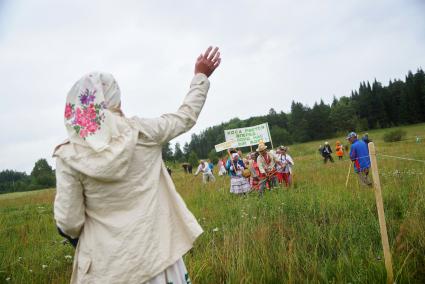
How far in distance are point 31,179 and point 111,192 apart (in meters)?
Result: 74.6

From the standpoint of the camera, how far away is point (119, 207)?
1682 mm

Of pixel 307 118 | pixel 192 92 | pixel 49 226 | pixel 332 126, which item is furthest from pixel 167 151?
pixel 192 92

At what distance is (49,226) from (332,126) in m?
81.2

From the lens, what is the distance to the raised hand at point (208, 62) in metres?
2.07

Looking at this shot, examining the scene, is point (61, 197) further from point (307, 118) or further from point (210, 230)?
point (307, 118)

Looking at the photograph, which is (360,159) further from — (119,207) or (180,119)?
(119,207)

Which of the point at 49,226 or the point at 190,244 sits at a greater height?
the point at 190,244

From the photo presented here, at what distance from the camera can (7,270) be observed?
13.1 ft

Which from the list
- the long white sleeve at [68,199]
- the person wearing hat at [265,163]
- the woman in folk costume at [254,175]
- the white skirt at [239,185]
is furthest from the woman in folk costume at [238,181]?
the long white sleeve at [68,199]

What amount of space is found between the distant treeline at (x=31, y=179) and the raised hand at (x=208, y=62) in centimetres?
4966

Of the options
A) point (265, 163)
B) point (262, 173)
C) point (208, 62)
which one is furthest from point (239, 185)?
point (208, 62)

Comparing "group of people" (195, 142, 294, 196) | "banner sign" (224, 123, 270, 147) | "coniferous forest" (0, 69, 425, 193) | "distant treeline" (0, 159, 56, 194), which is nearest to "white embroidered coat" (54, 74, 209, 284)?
"group of people" (195, 142, 294, 196)

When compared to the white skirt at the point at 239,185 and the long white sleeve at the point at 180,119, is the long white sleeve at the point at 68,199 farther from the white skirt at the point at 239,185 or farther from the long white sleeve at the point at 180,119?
the white skirt at the point at 239,185

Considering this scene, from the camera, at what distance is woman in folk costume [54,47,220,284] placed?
1.58m
